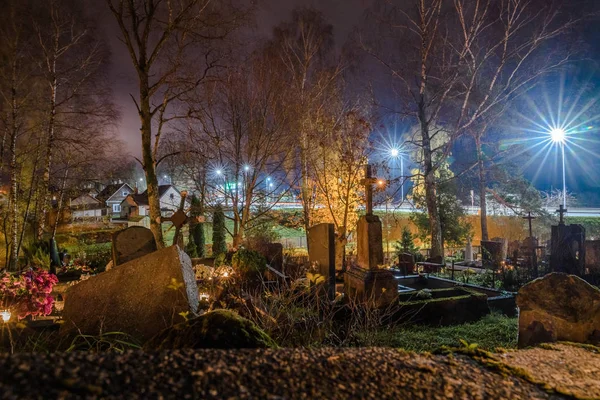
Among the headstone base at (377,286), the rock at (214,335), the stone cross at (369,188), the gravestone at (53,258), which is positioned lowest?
the headstone base at (377,286)

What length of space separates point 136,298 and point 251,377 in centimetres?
318

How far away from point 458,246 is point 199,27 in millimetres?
18513

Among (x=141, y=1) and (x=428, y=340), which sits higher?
(x=141, y=1)

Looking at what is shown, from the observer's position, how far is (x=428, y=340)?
6715mm

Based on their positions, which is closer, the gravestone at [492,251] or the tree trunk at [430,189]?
the gravestone at [492,251]

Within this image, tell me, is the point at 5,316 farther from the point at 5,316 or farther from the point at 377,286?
the point at 377,286

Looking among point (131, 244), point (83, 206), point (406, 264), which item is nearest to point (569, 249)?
point (406, 264)

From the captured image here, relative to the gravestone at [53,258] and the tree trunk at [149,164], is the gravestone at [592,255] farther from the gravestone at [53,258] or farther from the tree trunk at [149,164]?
the gravestone at [53,258]

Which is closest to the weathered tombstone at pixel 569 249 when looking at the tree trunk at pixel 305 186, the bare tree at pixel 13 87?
the tree trunk at pixel 305 186

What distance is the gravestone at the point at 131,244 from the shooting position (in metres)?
7.86

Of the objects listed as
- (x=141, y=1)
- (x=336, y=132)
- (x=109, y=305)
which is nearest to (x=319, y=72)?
(x=336, y=132)

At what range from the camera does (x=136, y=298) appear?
4.38 m

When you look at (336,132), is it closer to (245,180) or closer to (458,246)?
(245,180)

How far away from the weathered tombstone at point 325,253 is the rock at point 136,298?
6.10 metres
